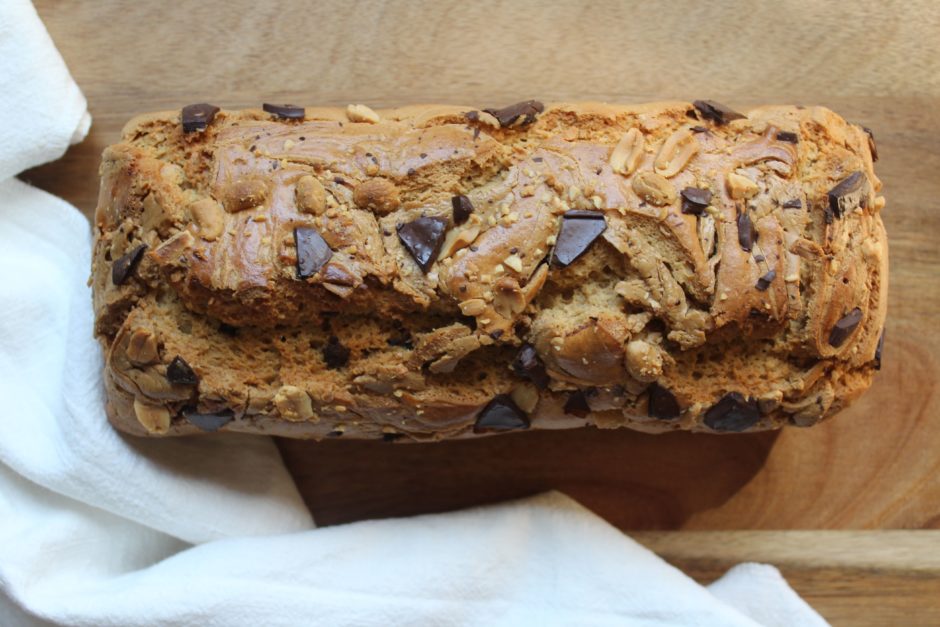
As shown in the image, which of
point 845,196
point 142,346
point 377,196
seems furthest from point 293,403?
point 845,196

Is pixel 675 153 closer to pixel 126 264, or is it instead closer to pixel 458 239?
pixel 458 239

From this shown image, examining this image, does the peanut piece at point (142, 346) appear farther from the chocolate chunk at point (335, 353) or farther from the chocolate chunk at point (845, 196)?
the chocolate chunk at point (845, 196)

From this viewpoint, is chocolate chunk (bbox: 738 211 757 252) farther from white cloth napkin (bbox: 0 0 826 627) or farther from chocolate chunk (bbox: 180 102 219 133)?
chocolate chunk (bbox: 180 102 219 133)

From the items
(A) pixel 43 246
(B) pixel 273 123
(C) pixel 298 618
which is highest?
(B) pixel 273 123

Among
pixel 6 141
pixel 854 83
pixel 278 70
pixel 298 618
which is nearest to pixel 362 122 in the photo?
pixel 278 70

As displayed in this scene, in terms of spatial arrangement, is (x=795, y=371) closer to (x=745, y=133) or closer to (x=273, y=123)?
(x=745, y=133)

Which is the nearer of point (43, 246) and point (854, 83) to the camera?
point (43, 246)

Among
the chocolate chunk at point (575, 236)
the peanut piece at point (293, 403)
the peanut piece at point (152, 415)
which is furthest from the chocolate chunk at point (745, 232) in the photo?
the peanut piece at point (152, 415)
